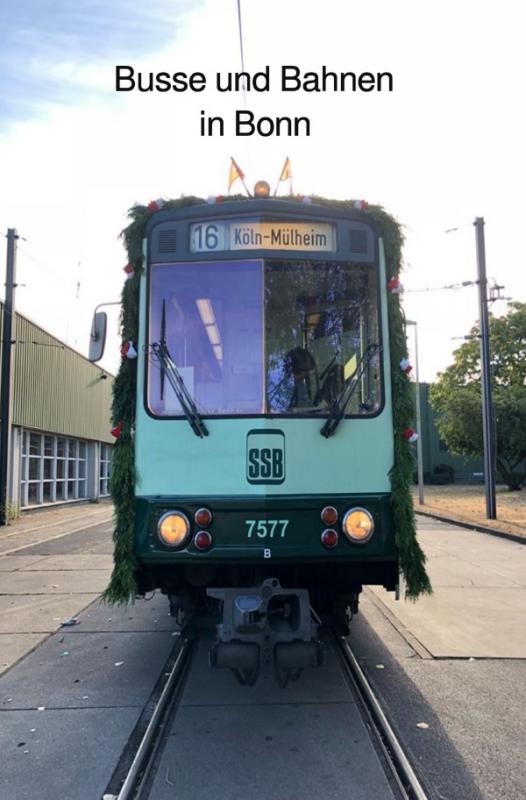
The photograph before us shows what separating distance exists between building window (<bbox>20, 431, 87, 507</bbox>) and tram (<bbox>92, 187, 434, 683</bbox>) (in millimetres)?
18150

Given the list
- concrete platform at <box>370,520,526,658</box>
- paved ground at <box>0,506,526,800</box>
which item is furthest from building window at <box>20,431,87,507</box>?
concrete platform at <box>370,520,526,658</box>

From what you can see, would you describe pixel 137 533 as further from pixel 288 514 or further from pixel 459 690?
pixel 459 690

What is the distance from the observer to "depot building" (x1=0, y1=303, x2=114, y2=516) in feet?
66.0

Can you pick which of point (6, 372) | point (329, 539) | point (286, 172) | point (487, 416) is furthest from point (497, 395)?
point (329, 539)

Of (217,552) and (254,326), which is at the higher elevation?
(254,326)

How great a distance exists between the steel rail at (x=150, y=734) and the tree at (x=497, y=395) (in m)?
30.0

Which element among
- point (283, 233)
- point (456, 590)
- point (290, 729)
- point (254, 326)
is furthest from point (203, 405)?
point (456, 590)

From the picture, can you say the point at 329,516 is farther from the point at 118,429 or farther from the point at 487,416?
the point at 487,416

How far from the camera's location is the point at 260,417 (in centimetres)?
405

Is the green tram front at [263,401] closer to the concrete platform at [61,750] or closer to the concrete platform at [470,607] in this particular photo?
the concrete platform at [61,750]

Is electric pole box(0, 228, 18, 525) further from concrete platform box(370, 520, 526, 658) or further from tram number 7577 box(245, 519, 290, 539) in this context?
tram number 7577 box(245, 519, 290, 539)

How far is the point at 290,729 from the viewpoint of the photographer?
13.0ft

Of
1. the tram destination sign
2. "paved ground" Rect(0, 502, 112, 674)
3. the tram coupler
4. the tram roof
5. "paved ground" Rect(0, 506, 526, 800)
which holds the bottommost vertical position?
"paved ground" Rect(0, 502, 112, 674)

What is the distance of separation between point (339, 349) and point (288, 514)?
3.80ft
